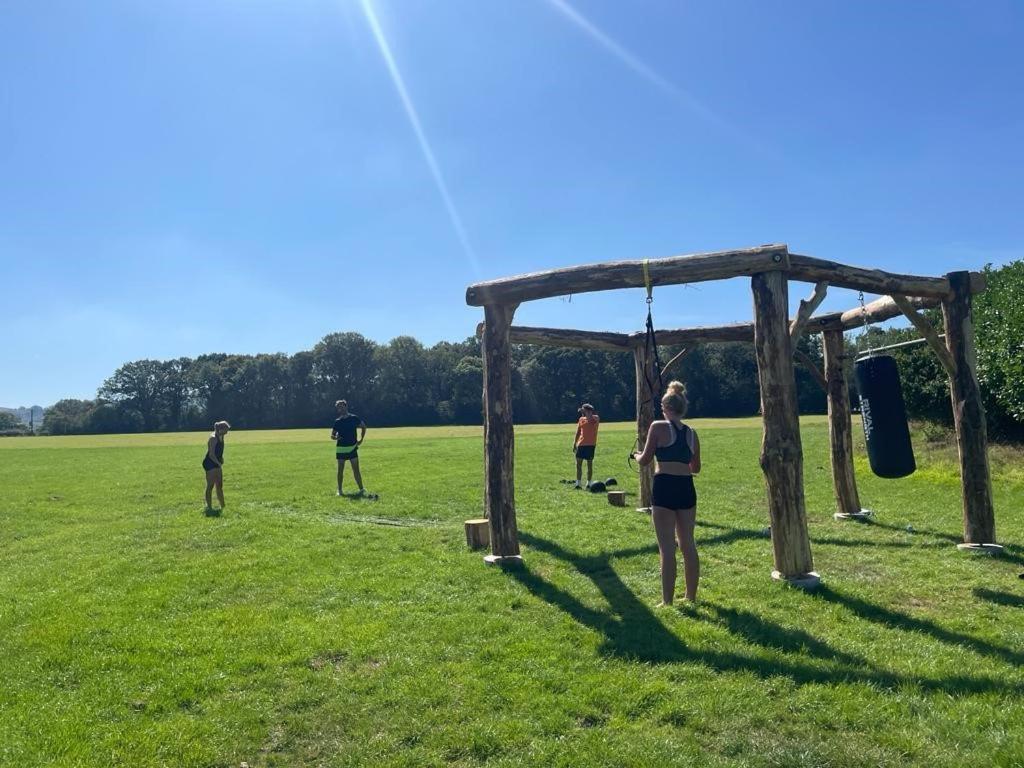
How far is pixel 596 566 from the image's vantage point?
8953 mm

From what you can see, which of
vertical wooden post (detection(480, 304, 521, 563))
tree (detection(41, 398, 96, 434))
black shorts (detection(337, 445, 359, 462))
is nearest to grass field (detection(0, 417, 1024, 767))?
vertical wooden post (detection(480, 304, 521, 563))

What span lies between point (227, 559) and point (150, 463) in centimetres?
2238

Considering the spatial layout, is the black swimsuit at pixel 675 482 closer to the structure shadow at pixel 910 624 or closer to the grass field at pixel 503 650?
the grass field at pixel 503 650

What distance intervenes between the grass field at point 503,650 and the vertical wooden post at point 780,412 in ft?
2.49

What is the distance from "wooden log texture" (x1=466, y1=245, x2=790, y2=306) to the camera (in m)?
7.34

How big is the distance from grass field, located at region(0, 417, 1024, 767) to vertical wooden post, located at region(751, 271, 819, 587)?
76 centimetres

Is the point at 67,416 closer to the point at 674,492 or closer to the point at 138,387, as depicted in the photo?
the point at 138,387

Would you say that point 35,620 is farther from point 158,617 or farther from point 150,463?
point 150,463

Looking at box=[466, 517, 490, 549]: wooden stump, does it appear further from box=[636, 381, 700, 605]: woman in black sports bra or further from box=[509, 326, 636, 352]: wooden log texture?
box=[636, 381, 700, 605]: woman in black sports bra

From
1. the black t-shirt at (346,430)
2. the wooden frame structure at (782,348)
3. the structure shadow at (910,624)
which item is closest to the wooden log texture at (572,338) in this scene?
the wooden frame structure at (782,348)

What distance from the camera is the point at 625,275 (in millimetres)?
7949

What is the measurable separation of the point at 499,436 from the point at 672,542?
3.02m

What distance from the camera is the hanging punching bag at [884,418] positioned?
8.26 meters

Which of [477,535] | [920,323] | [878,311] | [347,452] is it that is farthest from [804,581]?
[347,452]
